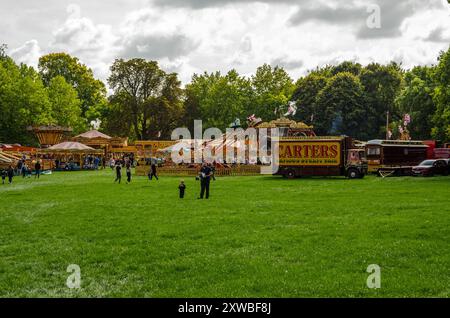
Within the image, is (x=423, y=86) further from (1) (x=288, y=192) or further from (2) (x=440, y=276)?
(2) (x=440, y=276)

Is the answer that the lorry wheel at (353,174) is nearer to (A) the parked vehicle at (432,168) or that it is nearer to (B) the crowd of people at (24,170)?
(A) the parked vehicle at (432,168)

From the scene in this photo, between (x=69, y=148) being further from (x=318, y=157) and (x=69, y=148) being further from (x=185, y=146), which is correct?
(x=318, y=157)

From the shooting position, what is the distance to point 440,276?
10.0 m

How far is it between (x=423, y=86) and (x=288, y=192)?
38981mm

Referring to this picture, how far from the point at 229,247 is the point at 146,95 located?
7705cm

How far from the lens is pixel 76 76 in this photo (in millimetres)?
96188

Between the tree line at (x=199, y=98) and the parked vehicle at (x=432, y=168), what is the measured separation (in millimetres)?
19126

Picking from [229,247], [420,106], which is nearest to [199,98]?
[420,106]

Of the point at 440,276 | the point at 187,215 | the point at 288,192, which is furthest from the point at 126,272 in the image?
the point at 288,192

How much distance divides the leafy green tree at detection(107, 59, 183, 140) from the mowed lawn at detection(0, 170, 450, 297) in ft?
210

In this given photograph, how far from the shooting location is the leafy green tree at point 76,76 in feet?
310

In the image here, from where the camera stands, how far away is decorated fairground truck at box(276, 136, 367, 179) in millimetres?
40062

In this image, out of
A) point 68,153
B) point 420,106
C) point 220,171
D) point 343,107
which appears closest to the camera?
point 220,171

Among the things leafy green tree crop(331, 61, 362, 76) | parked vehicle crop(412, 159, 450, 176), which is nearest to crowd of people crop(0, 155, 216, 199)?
parked vehicle crop(412, 159, 450, 176)
